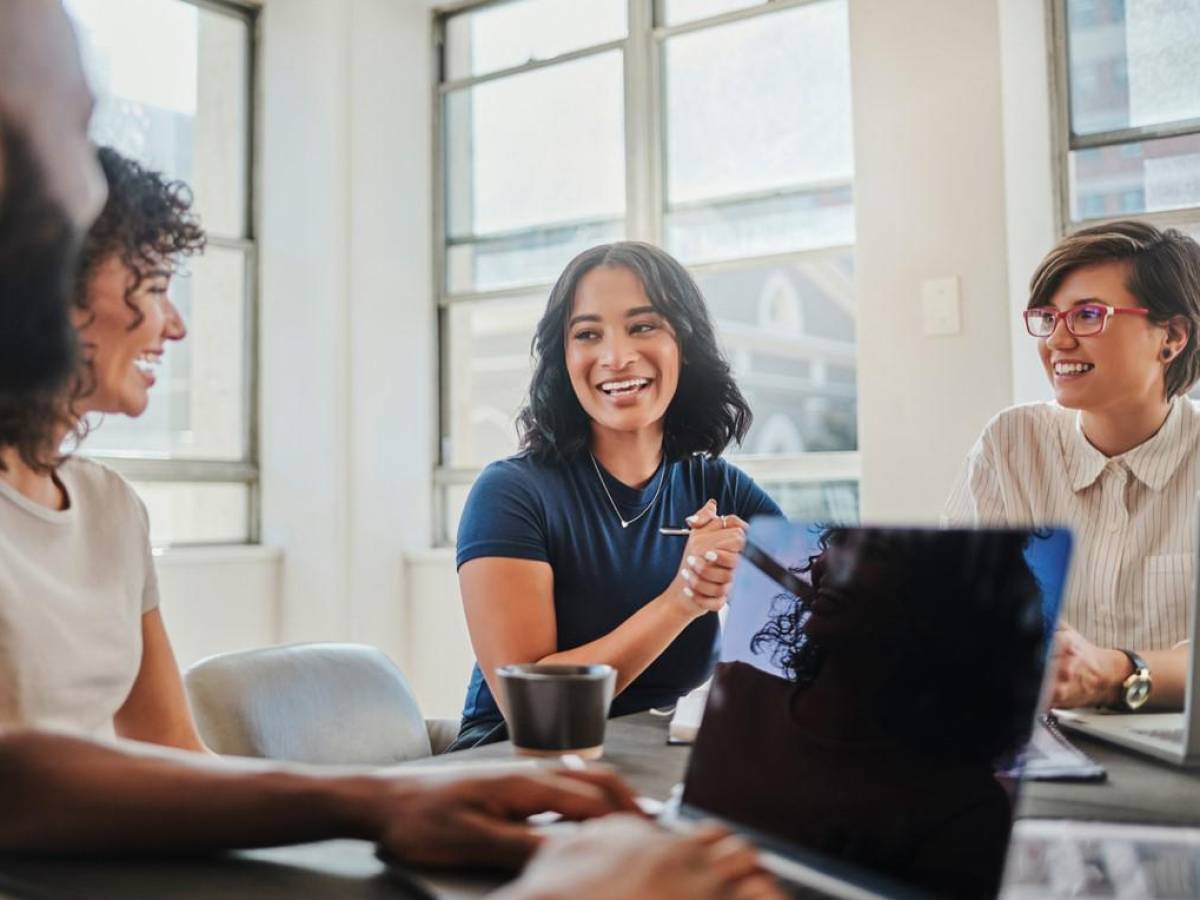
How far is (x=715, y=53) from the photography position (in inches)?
134

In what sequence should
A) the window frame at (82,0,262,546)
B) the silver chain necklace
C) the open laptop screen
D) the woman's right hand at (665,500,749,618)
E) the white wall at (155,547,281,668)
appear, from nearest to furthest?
the open laptop screen, the woman's right hand at (665,500,749,618), the silver chain necklace, the white wall at (155,547,281,668), the window frame at (82,0,262,546)

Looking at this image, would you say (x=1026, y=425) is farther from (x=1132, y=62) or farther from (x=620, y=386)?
(x=1132, y=62)

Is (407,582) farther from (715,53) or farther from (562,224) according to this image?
(715,53)

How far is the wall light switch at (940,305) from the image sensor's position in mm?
2596

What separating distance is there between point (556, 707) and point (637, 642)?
544 mm

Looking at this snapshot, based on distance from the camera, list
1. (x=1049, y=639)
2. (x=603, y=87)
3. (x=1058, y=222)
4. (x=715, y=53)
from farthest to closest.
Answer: (x=603, y=87) → (x=715, y=53) → (x=1058, y=222) → (x=1049, y=639)

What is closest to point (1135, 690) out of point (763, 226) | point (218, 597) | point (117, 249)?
point (117, 249)

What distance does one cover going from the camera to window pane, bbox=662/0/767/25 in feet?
→ 11.0

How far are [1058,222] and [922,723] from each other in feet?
7.25

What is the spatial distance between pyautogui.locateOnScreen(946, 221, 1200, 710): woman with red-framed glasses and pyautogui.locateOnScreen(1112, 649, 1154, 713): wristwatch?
0.41 metres

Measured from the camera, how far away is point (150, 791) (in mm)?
685

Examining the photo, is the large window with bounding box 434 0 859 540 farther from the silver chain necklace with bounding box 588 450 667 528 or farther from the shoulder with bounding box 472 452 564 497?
the shoulder with bounding box 472 452 564 497

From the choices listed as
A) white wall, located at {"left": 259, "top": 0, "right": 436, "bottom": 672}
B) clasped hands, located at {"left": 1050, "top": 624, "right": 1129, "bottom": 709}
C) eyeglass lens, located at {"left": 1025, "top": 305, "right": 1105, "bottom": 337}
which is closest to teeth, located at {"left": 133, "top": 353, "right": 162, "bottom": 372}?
clasped hands, located at {"left": 1050, "top": 624, "right": 1129, "bottom": 709}

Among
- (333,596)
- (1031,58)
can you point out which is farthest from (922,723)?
(333,596)
